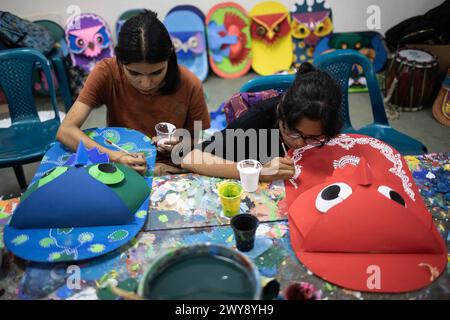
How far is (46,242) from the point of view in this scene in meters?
1.29

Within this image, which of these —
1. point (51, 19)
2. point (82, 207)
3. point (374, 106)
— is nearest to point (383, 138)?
point (374, 106)

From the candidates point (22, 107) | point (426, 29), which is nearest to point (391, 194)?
point (22, 107)

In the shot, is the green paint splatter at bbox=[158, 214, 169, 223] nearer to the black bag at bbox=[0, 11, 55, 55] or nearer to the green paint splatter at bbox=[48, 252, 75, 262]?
the green paint splatter at bbox=[48, 252, 75, 262]

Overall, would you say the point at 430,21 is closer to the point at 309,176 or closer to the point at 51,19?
the point at 309,176

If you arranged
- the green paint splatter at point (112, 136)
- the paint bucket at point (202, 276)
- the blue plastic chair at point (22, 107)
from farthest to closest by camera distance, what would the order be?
the blue plastic chair at point (22, 107), the green paint splatter at point (112, 136), the paint bucket at point (202, 276)

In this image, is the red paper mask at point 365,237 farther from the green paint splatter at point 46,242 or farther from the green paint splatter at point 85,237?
the green paint splatter at point 46,242

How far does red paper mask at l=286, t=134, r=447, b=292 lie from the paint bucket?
298mm

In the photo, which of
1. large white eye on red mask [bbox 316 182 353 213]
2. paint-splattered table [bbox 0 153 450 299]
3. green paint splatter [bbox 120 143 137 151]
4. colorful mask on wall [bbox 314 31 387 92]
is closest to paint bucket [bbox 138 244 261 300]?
paint-splattered table [bbox 0 153 450 299]

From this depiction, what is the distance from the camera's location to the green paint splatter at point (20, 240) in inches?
50.9

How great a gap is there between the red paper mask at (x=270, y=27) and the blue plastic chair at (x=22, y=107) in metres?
2.67

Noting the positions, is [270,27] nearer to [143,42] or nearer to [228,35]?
[228,35]

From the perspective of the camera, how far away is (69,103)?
3.04 metres

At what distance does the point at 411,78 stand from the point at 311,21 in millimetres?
1358

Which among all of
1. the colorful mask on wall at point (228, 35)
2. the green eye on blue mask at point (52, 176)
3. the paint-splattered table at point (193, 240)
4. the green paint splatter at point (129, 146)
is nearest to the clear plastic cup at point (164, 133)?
the green paint splatter at point (129, 146)
